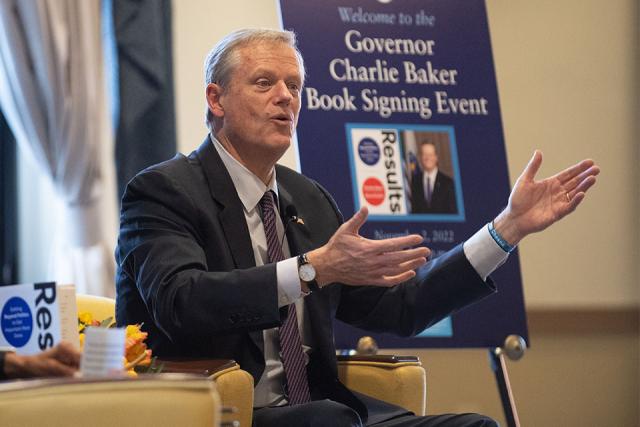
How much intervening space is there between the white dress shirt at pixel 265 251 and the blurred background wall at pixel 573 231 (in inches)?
111

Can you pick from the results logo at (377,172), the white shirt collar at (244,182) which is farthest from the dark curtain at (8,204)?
the white shirt collar at (244,182)

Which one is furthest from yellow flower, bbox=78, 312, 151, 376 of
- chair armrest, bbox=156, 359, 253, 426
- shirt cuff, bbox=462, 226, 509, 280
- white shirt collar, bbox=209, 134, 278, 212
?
shirt cuff, bbox=462, 226, 509, 280

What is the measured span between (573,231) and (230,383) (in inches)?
154

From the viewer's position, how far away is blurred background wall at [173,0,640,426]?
5.89m

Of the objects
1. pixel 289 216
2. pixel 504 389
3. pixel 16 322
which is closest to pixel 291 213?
pixel 289 216

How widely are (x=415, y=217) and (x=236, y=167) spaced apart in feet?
5.20

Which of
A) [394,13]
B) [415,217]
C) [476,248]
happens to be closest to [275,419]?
[476,248]

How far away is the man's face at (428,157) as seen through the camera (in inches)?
179

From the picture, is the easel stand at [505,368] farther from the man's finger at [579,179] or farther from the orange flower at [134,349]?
the orange flower at [134,349]

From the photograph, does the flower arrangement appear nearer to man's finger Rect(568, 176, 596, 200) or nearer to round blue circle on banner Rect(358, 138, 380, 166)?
man's finger Rect(568, 176, 596, 200)

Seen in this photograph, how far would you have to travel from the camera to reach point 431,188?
14.9ft

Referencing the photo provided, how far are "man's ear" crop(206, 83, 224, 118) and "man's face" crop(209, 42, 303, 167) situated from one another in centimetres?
2

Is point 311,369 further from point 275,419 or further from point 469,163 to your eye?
point 469,163

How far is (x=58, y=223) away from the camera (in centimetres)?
505
